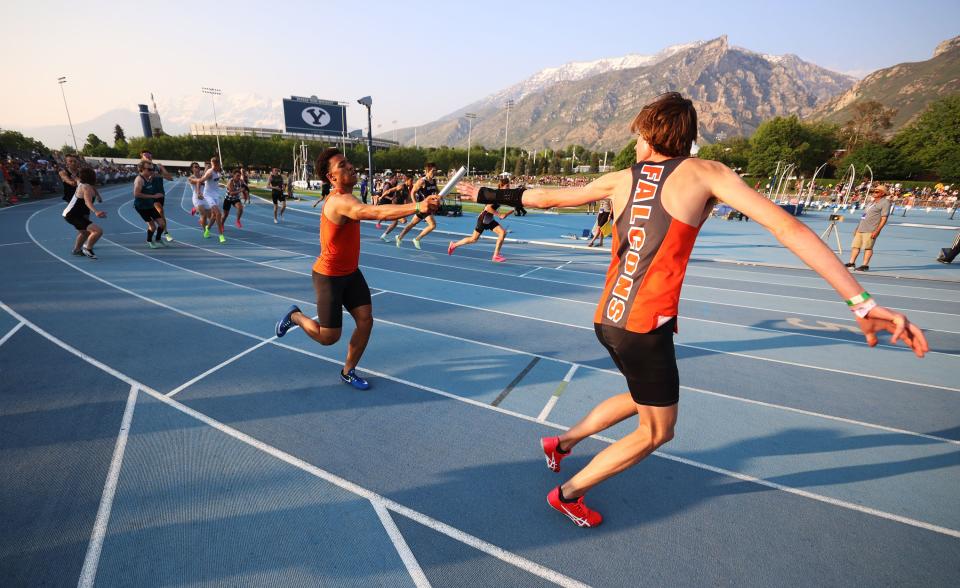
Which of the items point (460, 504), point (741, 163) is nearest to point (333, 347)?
point (460, 504)

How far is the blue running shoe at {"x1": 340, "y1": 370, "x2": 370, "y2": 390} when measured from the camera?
12.9ft

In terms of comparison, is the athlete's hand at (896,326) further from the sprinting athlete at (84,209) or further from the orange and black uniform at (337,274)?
the sprinting athlete at (84,209)

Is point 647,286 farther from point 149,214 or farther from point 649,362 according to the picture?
point 149,214

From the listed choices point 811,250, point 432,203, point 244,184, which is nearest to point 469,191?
point 432,203

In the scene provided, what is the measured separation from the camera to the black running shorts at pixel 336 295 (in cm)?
355

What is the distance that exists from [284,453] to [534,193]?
2.62 meters

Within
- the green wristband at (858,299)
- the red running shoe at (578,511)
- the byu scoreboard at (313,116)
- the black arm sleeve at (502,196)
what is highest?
the byu scoreboard at (313,116)

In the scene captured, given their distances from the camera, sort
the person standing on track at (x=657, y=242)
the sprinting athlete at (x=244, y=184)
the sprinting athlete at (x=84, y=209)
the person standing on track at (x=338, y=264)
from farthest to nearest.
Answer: the sprinting athlete at (x=244, y=184) < the sprinting athlete at (x=84, y=209) < the person standing on track at (x=338, y=264) < the person standing on track at (x=657, y=242)

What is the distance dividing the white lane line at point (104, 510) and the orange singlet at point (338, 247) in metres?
1.93

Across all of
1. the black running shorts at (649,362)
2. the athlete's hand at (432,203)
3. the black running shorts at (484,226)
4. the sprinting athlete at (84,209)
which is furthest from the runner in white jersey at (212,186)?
the black running shorts at (649,362)

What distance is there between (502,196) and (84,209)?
10123 mm

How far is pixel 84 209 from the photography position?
825 cm

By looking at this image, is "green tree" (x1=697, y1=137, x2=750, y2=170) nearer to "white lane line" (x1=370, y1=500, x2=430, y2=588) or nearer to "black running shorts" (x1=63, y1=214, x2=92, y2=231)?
"black running shorts" (x1=63, y1=214, x2=92, y2=231)

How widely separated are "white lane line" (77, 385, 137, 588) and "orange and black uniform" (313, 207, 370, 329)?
167 cm
